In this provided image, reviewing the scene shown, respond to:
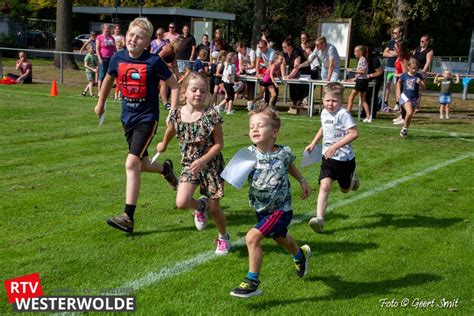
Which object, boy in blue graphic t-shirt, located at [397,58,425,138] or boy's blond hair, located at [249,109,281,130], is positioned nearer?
boy's blond hair, located at [249,109,281,130]

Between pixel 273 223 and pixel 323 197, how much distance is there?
1.85 m

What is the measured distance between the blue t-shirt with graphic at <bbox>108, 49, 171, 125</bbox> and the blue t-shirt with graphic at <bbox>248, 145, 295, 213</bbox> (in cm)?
183

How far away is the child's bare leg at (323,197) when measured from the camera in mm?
6305

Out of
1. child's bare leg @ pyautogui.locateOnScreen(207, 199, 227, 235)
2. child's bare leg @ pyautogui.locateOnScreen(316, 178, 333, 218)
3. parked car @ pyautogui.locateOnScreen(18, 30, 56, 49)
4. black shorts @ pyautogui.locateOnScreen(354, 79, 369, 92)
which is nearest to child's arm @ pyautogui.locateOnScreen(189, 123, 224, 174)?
child's bare leg @ pyautogui.locateOnScreen(207, 199, 227, 235)

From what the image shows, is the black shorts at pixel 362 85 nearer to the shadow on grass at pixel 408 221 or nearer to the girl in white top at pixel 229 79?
the girl in white top at pixel 229 79

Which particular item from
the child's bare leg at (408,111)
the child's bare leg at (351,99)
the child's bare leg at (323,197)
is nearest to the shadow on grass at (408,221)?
the child's bare leg at (323,197)

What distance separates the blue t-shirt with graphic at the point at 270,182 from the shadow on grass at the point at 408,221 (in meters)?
1.90

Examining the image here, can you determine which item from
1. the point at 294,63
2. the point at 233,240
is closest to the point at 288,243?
the point at 233,240

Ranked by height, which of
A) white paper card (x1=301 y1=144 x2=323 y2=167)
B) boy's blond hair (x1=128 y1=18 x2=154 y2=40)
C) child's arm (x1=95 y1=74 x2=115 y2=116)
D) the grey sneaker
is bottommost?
the grey sneaker

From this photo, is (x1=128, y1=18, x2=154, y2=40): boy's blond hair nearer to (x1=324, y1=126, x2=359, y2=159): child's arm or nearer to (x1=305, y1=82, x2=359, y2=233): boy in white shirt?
(x1=305, y1=82, x2=359, y2=233): boy in white shirt

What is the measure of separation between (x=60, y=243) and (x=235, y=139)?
6592mm

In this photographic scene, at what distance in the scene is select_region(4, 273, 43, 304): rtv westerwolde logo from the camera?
441cm

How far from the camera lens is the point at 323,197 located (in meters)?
6.40

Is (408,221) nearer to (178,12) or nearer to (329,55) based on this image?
(329,55)
